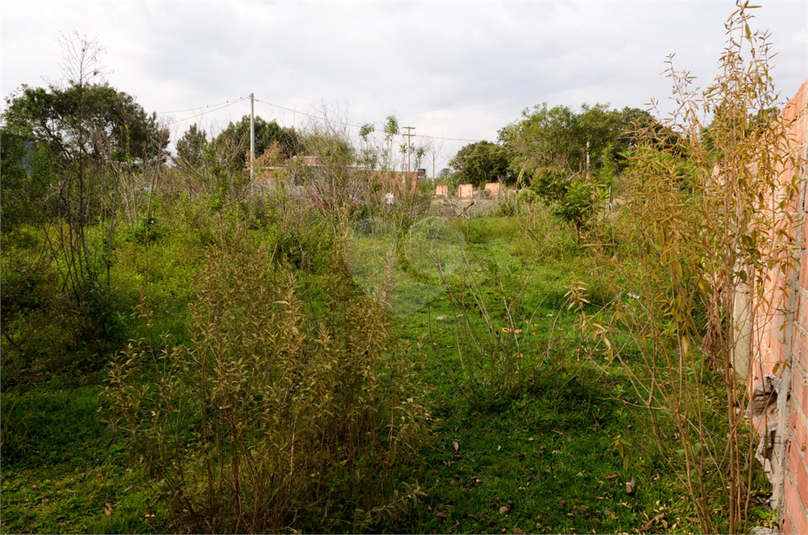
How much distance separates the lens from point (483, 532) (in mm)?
2418

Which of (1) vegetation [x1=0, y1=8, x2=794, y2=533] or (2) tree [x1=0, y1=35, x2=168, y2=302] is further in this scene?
(2) tree [x1=0, y1=35, x2=168, y2=302]

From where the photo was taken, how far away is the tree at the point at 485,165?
26.1m

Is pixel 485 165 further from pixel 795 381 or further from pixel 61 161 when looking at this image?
pixel 795 381

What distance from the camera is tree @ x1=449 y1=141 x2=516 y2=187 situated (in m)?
26.1

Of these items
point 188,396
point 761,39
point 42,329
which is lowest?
point 188,396

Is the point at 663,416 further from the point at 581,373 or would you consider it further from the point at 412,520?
the point at 412,520

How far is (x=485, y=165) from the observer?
2697 cm

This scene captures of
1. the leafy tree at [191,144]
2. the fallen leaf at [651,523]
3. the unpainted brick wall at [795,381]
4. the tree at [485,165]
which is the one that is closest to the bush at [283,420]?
the fallen leaf at [651,523]

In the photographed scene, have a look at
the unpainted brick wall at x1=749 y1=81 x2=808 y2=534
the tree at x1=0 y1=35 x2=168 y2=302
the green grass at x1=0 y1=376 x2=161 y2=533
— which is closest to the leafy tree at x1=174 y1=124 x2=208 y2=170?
the tree at x1=0 y1=35 x2=168 y2=302

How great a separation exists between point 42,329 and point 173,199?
25.1ft

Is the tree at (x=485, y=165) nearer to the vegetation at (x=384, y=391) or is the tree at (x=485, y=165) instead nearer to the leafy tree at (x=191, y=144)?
the leafy tree at (x=191, y=144)

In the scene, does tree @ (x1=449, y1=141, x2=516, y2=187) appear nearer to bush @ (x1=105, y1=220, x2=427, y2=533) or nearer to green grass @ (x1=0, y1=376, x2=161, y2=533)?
green grass @ (x1=0, y1=376, x2=161, y2=533)

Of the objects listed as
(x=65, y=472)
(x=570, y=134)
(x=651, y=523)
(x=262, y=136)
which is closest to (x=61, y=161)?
(x=65, y=472)

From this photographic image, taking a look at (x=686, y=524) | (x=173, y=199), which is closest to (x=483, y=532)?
(x=686, y=524)
